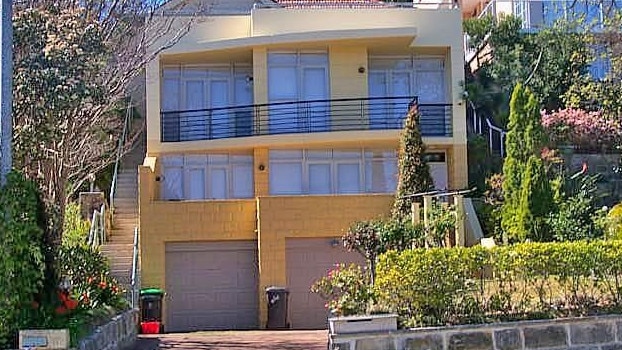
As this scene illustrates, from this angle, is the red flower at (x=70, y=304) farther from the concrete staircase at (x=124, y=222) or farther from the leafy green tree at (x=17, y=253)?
the concrete staircase at (x=124, y=222)

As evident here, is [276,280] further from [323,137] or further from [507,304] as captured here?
[507,304]

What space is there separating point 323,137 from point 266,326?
5.97 metres

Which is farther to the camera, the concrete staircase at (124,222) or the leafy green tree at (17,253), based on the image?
the concrete staircase at (124,222)

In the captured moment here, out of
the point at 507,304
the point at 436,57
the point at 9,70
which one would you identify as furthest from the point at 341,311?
the point at 436,57

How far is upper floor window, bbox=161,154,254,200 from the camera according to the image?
25.1 meters

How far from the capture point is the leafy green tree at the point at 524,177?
1989 centimetres

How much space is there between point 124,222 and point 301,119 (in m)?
5.87

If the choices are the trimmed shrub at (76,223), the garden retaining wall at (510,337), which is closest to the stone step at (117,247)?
the trimmed shrub at (76,223)

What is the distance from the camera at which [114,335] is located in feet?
43.2

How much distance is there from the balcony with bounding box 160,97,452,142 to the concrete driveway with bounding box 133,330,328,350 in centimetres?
905

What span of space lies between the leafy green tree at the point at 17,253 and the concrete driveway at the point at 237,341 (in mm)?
4169

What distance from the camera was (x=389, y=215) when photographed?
21859mm

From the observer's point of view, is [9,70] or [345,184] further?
[345,184]

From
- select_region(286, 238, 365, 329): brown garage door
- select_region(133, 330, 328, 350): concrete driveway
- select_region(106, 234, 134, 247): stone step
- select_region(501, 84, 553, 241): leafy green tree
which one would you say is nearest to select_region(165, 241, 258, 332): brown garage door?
select_region(286, 238, 365, 329): brown garage door
